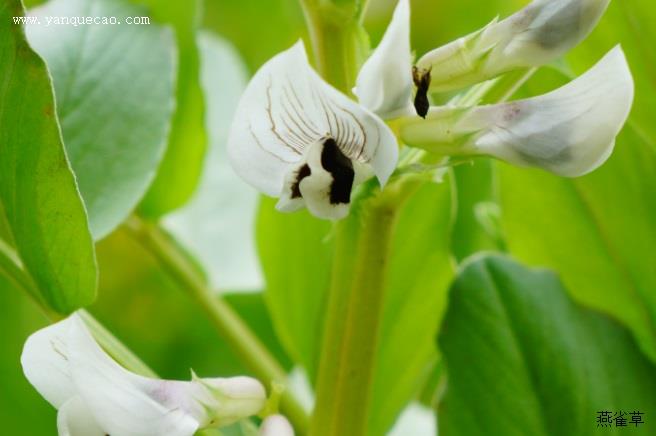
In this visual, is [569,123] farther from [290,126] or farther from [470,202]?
[470,202]

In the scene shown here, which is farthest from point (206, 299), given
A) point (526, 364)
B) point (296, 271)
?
point (526, 364)

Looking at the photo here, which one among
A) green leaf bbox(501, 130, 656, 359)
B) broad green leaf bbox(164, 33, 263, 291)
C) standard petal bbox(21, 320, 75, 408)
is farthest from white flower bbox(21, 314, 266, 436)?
broad green leaf bbox(164, 33, 263, 291)

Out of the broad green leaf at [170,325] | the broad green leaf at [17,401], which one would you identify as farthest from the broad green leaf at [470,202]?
the broad green leaf at [17,401]

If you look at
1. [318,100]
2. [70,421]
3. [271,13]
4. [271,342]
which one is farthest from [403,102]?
[271,13]

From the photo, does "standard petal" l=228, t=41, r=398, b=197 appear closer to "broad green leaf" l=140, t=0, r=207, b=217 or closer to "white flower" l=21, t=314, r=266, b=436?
"white flower" l=21, t=314, r=266, b=436

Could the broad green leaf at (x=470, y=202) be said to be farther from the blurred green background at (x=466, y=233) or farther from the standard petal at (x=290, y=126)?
the standard petal at (x=290, y=126)
